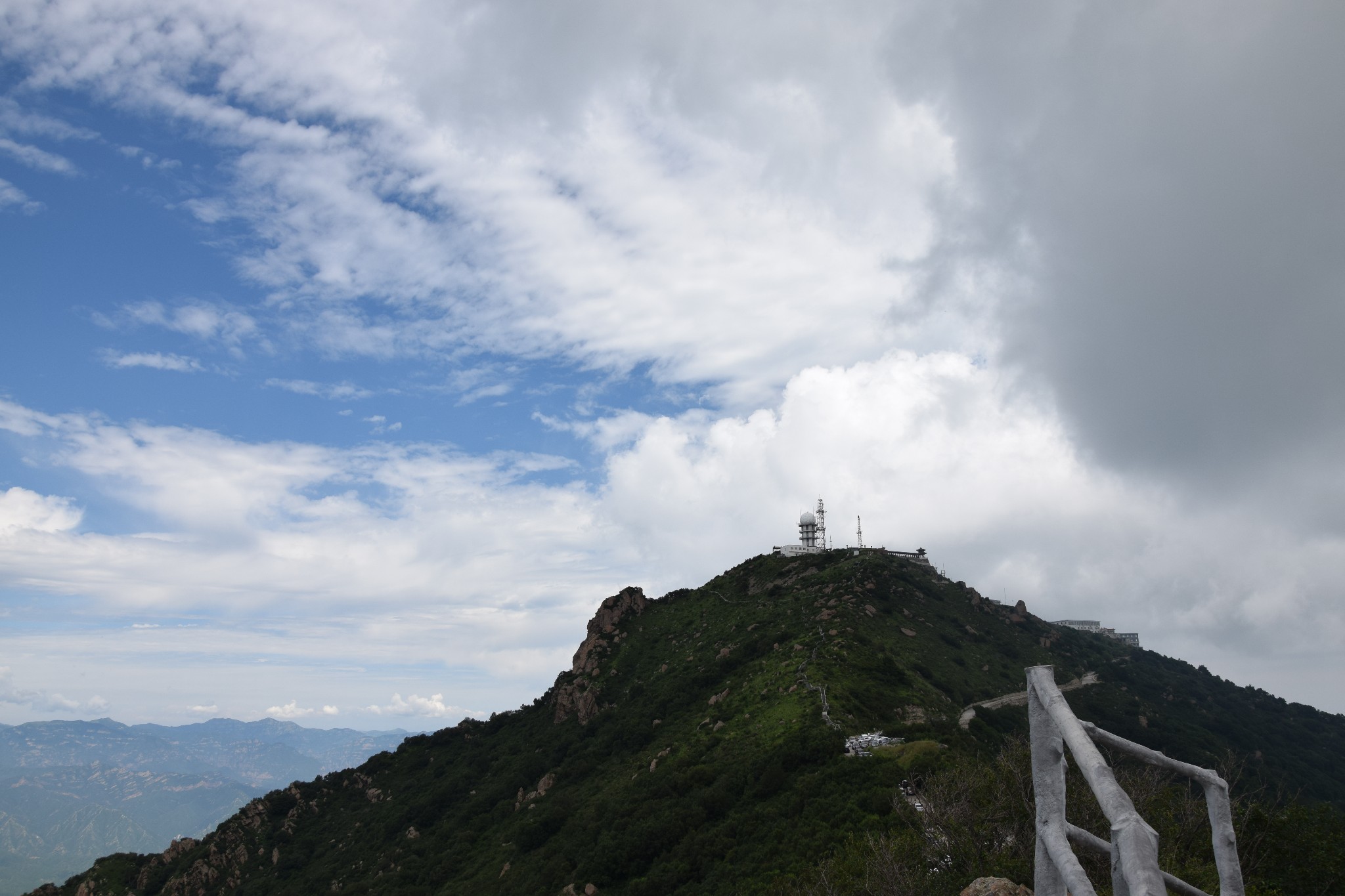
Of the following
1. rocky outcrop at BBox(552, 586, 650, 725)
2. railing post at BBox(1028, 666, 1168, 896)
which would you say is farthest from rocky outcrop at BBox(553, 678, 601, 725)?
railing post at BBox(1028, 666, 1168, 896)

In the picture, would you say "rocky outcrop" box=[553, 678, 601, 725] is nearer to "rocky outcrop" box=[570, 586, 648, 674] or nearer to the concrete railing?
"rocky outcrop" box=[570, 586, 648, 674]

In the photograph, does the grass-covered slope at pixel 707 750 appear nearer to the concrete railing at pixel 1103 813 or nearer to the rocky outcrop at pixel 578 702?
the rocky outcrop at pixel 578 702

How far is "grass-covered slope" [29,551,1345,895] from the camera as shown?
47.4 metres

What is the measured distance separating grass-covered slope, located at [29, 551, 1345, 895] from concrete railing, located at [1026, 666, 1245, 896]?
3035cm

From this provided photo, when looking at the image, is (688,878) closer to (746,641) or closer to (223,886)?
(746,641)

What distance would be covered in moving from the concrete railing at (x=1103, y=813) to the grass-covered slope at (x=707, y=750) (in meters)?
30.3

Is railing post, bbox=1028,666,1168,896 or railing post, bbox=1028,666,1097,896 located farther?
railing post, bbox=1028,666,1097,896

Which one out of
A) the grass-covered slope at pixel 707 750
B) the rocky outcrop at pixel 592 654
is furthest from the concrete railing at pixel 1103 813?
the rocky outcrop at pixel 592 654

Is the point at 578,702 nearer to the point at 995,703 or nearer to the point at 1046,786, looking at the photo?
the point at 995,703

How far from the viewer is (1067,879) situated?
6418mm

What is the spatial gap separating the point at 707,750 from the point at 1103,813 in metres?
58.5

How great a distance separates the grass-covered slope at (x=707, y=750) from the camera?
47.4 meters

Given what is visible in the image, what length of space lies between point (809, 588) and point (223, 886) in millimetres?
72465

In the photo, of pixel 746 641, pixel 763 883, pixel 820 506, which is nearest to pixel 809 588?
pixel 746 641
